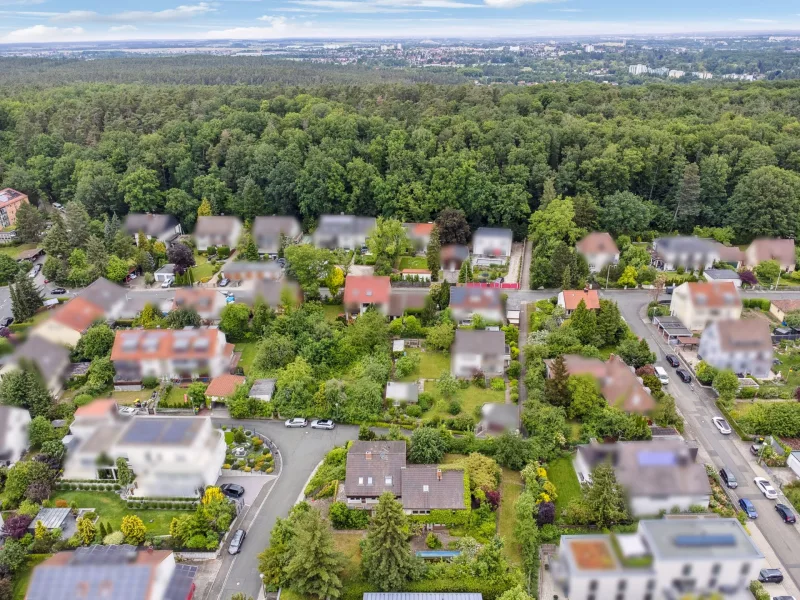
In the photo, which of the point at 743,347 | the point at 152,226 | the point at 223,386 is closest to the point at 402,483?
the point at 223,386

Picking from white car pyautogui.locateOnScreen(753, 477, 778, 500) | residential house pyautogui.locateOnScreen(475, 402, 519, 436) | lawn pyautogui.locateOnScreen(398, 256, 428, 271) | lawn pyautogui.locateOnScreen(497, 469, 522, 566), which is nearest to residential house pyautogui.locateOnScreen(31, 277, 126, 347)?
lawn pyautogui.locateOnScreen(398, 256, 428, 271)

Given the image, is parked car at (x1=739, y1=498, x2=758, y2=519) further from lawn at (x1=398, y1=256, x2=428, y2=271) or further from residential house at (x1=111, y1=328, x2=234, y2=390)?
lawn at (x1=398, y1=256, x2=428, y2=271)

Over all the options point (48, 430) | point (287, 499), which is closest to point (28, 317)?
point (48, 430)

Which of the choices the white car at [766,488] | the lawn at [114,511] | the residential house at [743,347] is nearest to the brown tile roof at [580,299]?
the residential house at [743,347]

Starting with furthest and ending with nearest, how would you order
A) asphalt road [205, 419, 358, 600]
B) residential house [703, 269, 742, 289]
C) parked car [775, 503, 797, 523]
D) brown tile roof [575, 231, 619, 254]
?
brown tile roof [575, 231, 619, 254], residential house [703, 269, 742, 289], parked car [775, 503, 797, 523], asphalt road [205, 419, 358, 600]

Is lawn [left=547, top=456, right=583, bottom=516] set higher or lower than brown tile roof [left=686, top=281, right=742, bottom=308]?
lower

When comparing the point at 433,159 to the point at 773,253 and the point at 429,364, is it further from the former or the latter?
the point at 773,253

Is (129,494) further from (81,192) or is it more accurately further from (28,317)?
(81,192)
